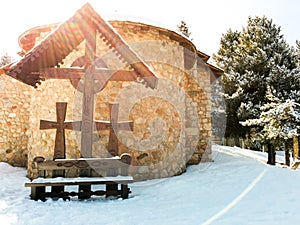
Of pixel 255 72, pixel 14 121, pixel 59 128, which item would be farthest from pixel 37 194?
pixel 255 72

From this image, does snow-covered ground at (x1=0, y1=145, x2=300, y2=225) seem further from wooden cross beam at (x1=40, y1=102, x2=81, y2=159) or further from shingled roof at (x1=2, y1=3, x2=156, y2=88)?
shingled roof at (x1=2, y1=3, x2=156, y2=88)

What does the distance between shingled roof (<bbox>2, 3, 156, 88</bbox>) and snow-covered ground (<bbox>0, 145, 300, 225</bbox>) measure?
2.16 meters

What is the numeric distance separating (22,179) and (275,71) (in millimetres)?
11616

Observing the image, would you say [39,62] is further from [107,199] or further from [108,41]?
A: [107,199]

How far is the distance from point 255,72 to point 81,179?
11892 millimetres

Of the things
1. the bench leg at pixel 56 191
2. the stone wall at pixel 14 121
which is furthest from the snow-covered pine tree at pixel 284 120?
the stone wall at pixel 14 121

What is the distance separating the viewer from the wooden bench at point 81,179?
4.79m

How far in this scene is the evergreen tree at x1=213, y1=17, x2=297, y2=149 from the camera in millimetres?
13281

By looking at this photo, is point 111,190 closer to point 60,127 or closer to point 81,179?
point 81,179

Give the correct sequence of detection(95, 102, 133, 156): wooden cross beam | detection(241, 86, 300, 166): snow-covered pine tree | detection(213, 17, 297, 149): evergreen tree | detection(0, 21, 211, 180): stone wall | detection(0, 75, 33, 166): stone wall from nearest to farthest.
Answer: detection(95, 102, 133, 156): wooden cross beam < detection(0, 21, 211, 180): stone wall < detection(0, 75, 33, 166): stone wall < detection(241, 86, 300, 166): snow-covered pine tree < detection(213, 17, 297, 149): evergreen tree

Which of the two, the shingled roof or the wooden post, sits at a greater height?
the shingled roof

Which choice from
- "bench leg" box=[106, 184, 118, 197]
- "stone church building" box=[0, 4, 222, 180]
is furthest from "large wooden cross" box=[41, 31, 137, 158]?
"bench leg" box=[106, 184, 118, 197]

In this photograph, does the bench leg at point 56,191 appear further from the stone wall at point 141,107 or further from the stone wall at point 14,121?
the stone wall at point 14,121

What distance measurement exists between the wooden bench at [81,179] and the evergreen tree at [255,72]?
960 centimetres
